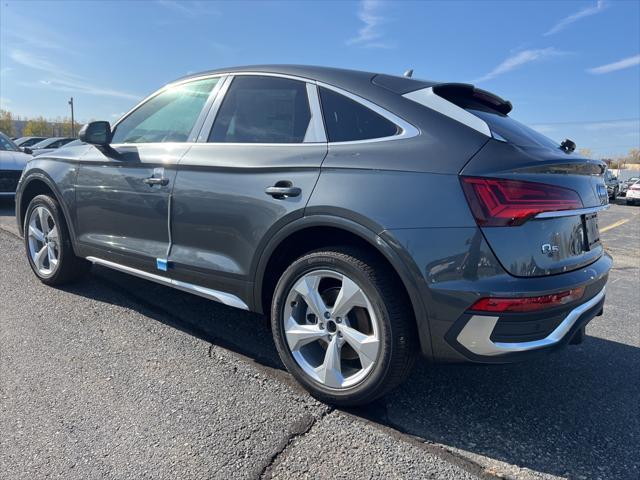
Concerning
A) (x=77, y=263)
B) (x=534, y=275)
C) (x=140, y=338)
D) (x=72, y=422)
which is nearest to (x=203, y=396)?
(x=72, y=422)

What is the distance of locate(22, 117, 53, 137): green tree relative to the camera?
2630 inches

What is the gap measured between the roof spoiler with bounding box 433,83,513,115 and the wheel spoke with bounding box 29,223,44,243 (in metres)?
3.59

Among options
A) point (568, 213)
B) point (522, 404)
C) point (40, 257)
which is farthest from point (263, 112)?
point (40, 257)

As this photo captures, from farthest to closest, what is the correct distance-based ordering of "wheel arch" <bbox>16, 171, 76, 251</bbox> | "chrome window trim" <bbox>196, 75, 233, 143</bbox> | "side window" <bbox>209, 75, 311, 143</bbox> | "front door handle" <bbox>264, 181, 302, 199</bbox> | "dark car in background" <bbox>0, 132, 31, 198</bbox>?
1. "dark car in background" <bbox>0, 132, 31, 198</bbox>
2. "wheel arch" <bbox>16, 171, 76, 251</bbox>
3. "chrome window trim" <bbox>196, 75, 233, 143</bbox>
4. "side window" <bbox>209, 75, 311, 143</bbox>
5. "front door handle" <bbox>264, 181, 302, 199</bbox>

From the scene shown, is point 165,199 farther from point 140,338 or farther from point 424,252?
point 424,252

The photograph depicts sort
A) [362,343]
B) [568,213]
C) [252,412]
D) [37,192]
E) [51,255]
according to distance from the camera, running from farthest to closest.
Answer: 1. [37,192]
2. [51,255]
3. [252,412]
4. [362,343]
5. [568,213]

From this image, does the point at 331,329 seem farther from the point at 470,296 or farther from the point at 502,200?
→ the point at 502,200

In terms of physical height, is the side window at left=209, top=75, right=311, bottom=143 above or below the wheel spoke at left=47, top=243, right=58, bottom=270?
above

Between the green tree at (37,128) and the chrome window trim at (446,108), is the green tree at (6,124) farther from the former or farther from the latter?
the chrome window trim at (446,108)

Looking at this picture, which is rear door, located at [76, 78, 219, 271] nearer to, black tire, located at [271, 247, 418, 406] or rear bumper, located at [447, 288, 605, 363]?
black tire, located at [271, 247, 418, 406]

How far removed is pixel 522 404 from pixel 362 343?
40.2 inches

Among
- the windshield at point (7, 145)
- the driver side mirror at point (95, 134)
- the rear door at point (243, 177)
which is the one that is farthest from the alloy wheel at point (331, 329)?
the windshield at point (7, 145)

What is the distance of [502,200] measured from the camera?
80.2 inches

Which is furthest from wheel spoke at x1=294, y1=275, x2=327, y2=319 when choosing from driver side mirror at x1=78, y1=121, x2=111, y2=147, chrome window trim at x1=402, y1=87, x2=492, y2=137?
driver side mirror at x1=78, y1=121, x2=111, y2=147
